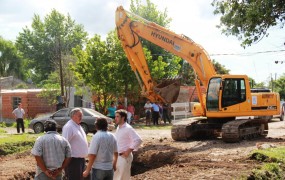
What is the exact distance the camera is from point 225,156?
12.5 meters

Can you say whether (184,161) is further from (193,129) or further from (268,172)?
(193,129)

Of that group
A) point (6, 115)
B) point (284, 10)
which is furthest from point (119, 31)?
point (6, 115)

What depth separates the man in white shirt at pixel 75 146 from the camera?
7.51 meters

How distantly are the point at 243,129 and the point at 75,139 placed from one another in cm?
987

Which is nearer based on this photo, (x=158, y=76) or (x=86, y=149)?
(x=86, y=149)

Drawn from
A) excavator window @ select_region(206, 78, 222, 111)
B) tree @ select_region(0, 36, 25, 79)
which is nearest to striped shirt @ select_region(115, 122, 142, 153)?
excavator window @ select_region(206, 78, 222, 111)

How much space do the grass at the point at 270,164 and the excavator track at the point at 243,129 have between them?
2.76 m

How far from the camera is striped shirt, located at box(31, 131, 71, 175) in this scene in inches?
258

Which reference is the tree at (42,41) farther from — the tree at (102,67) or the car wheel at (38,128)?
the car wheel at (38,128)

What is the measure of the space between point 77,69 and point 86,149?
22280mm

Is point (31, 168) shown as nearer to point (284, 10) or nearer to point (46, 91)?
point (284, 10)

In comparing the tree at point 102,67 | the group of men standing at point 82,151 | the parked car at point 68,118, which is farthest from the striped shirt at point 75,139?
the tree at point 102,67

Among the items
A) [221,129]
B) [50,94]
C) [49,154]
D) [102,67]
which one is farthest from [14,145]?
[50,94]

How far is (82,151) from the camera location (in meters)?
7.62
